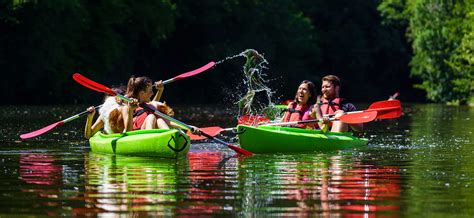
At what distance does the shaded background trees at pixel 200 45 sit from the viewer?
49625mm

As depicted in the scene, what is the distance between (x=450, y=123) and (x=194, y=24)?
111ft

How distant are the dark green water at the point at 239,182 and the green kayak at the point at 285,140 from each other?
0.46 metres

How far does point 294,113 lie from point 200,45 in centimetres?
4522

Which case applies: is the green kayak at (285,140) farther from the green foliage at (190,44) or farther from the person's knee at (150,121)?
the green foliage at (190,44)

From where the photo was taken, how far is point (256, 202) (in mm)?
12039

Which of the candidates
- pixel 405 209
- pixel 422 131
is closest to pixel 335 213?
pixel 405 209

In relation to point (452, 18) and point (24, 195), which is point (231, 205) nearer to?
point (24, 195)

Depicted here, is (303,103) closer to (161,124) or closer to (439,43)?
(161,124)

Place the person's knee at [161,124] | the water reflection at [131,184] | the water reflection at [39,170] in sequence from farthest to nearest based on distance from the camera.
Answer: the person's knee at [161,124]
the water reflection at [39,170]
the water reflection at [131,184]

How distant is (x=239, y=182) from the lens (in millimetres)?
14141

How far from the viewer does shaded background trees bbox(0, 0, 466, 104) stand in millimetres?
49625

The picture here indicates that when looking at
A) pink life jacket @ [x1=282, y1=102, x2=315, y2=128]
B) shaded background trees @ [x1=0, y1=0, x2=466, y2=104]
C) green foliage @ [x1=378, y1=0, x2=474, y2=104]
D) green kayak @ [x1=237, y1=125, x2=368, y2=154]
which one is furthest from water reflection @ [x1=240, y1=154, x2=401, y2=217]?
green foliage @ [x1=378, y1=0, x2=474, y2=104]

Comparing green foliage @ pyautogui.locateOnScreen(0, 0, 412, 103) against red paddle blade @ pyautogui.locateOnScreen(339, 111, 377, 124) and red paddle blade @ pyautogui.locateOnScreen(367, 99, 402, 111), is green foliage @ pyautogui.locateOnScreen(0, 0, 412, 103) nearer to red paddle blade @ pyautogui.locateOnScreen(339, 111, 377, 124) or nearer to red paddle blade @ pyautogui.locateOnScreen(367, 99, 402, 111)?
red paddle blade @ pyautogui.locateOnScreen(367, 99, 402, 111)

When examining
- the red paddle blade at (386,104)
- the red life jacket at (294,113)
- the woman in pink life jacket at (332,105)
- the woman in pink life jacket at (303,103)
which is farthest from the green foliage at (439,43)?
the woman in pink life jacket at (303,103)
